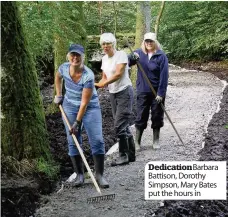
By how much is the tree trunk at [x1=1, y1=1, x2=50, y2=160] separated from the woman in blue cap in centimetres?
32

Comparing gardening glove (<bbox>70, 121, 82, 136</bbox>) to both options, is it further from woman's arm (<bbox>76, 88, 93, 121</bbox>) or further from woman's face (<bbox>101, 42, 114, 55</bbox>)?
woman's face (<bbox>101, 42, 114, 55</bbox>)

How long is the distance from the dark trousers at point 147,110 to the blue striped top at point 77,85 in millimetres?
1173

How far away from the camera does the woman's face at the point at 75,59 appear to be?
3734 millimetres

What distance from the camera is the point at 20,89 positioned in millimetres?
4094

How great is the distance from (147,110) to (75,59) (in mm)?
1614

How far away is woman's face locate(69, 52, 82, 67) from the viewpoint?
3734 mm

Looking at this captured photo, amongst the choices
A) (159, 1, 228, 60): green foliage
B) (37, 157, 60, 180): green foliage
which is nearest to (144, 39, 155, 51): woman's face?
(37, 157, 60, 180): green foliage

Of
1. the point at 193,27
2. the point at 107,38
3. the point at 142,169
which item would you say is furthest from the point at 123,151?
the point at 193,27

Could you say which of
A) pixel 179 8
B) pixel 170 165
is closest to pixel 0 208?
pixel 170 165

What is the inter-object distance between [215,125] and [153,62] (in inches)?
60.9

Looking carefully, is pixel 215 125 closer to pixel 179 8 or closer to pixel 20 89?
pixel 20 89

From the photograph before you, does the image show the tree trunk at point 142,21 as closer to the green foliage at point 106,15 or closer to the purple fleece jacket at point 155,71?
the green foliage at point 106,15

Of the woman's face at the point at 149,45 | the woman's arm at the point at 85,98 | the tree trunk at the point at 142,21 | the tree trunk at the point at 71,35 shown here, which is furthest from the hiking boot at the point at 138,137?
the tree trunk at the point at 142,21
